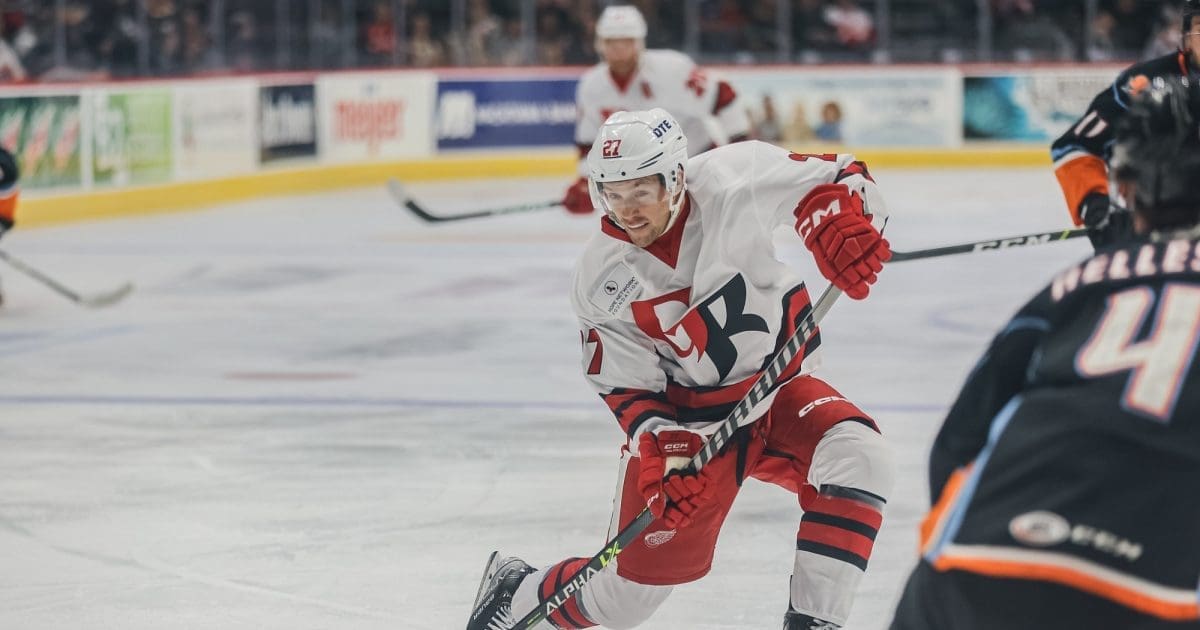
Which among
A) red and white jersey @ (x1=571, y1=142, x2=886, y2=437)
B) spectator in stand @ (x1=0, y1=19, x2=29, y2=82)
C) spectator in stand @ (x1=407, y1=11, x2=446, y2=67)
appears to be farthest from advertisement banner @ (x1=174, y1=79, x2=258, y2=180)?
red and white jersey @ (x1=571, y1=142, x2=886, y2=437)

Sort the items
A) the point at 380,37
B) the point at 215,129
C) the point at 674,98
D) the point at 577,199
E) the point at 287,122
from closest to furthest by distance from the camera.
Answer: the point at 577,199, the point at 674,98, the point at 215,129, the point at 287,122, the point at 380,37

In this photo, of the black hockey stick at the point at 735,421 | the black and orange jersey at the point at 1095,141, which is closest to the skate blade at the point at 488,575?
the black hockey stick at the point at 735,421

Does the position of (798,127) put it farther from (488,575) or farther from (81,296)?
(488,575)

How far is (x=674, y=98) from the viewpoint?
7.40m

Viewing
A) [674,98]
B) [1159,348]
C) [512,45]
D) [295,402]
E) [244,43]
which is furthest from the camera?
[512,45]

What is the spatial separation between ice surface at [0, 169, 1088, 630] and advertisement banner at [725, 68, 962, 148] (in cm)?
441

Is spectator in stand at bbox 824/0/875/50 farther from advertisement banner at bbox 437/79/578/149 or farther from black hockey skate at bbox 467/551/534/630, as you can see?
black hockey skate at bbox 467/551/534/630

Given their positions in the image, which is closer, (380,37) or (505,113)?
(380,37)

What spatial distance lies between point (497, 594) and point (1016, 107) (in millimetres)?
12107

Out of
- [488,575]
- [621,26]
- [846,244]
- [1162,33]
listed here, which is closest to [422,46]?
[1162,33]

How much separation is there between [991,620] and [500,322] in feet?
18.1

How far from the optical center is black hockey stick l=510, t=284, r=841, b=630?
2664 mm

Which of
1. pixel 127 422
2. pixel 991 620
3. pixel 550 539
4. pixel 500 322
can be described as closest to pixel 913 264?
pixel 500 322

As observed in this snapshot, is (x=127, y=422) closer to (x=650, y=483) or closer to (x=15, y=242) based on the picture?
(x=650, y=483)
